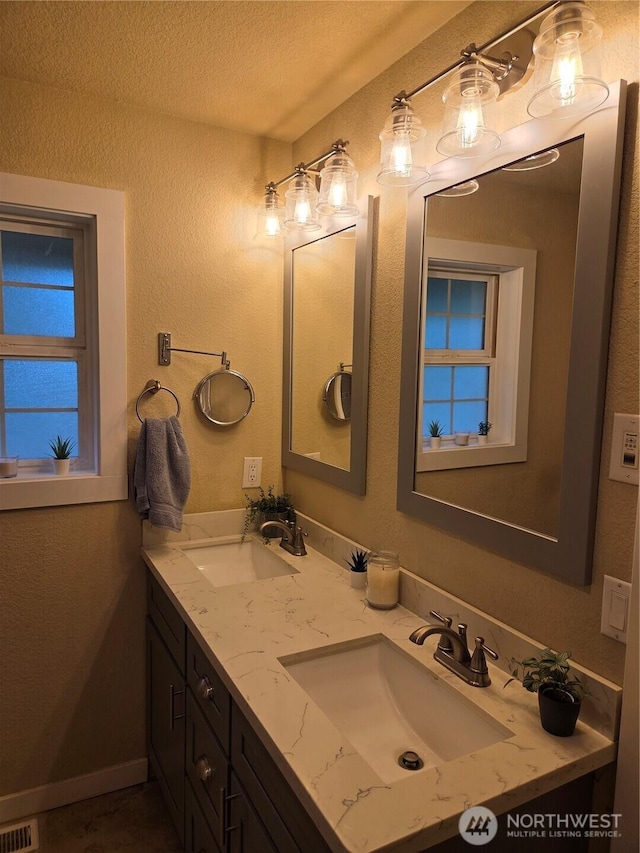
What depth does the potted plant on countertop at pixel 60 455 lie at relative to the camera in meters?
1.96

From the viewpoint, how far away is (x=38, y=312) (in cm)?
197

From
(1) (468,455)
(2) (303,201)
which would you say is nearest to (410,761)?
(1) (468,455)

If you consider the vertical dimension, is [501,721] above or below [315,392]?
below

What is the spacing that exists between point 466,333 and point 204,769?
132 cm

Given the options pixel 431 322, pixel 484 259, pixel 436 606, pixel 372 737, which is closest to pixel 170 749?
pixel 372 737

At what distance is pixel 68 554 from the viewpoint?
6.49 feet

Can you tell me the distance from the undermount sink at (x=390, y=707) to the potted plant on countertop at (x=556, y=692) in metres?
0.10

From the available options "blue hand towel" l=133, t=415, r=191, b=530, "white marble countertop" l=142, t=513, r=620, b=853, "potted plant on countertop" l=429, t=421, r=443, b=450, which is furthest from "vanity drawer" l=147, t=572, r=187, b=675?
"potted plant on countertop" l=429, t=421, r=443, b=450

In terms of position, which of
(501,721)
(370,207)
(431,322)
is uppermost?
(370,207)

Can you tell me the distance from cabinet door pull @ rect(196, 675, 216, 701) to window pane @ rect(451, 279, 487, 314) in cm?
114

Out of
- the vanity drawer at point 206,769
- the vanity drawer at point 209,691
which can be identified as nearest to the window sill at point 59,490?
the vanity drawer at point 209,691

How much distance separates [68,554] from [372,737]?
126 centimetres

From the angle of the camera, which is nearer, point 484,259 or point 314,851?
point 314,851

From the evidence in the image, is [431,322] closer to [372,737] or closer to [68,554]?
[372,737]
